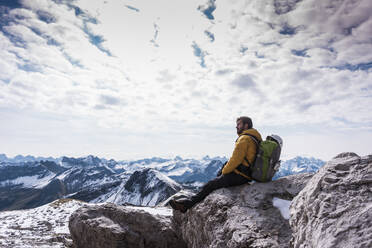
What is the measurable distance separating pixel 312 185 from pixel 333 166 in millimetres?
748

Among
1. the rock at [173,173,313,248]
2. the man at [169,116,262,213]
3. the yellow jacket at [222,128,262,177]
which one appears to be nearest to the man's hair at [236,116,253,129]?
the man at [169,116,262,213]

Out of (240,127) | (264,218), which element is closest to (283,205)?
(264,218)

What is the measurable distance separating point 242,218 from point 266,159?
8.72ft

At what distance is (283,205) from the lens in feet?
24.3

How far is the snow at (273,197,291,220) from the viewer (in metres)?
6.95

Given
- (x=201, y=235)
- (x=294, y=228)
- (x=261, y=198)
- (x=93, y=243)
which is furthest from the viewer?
(x=93, y=243)

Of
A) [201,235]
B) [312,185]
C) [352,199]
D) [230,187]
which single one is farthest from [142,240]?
[352,199]

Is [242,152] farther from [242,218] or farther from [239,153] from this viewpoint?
[242,218]

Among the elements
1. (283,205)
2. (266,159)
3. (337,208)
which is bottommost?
(283,205)

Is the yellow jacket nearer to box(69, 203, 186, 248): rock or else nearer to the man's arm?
the man's arm

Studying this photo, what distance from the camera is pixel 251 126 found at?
32.2 ft

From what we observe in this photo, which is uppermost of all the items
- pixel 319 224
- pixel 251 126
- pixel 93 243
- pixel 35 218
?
pixel 251 126

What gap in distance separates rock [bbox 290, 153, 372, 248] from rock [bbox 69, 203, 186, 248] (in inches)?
349

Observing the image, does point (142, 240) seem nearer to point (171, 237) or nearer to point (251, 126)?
point (171, 237)
